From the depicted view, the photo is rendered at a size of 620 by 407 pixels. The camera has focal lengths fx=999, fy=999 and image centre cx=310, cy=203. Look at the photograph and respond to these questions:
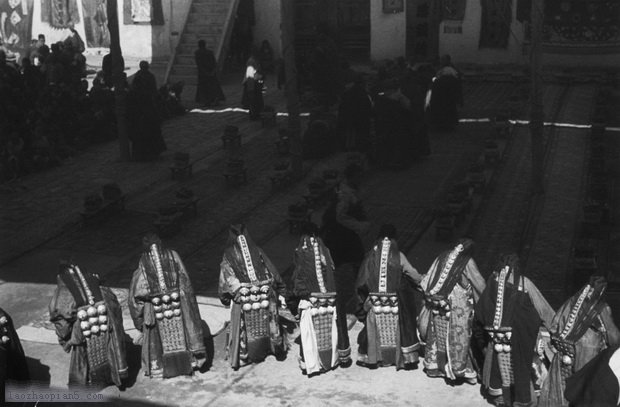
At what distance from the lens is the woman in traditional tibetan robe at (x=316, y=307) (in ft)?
31.5

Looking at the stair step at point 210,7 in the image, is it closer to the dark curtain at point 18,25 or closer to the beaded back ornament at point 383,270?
the dark curtain at point 18,25

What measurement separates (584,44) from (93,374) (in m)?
19.0

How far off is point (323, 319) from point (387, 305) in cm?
63

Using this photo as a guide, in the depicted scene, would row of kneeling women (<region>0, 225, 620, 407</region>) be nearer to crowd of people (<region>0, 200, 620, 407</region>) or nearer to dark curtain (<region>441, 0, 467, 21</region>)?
crowd of people (<region>0, 200, 620, 407</region>)

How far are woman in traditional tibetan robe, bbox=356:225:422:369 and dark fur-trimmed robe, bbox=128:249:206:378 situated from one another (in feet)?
5.33

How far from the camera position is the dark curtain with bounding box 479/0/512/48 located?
25.8 meters

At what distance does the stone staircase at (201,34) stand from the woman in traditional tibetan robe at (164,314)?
16.2 m

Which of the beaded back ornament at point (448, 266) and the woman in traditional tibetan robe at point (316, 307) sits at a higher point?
the beaded back ornament at point (448, 266)

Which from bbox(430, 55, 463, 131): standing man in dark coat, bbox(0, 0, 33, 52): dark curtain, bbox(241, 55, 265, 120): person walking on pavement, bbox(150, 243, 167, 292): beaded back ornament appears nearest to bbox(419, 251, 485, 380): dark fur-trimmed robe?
bbox(150, 243, 167, 292): beaded back ornament

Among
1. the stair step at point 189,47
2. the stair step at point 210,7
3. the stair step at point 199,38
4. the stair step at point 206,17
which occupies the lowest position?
the stair step at point 189,47

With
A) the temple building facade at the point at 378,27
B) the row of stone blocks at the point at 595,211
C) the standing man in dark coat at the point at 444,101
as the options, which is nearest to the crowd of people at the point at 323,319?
the row of stone blocks at the point at 595,211

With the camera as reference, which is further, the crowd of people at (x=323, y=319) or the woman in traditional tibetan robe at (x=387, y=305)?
the woman in traditional tibetan robe at (x=387, y=305)

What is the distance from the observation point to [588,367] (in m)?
6.71

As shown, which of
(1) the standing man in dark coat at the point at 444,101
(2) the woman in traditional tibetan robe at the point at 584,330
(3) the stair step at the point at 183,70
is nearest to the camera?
(2) the woman in traditional tibetan robe at the point at 584,330
